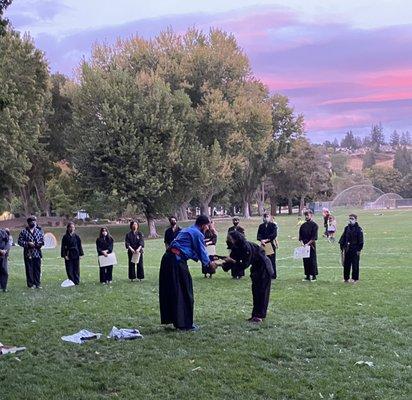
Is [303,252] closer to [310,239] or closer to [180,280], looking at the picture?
[310,239]

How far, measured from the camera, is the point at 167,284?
34.7ft

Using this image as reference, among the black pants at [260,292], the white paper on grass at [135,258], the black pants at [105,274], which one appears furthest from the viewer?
the white paper on grass at [135,258]

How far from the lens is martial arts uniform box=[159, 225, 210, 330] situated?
10523mm

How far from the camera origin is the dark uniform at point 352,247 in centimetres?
1652

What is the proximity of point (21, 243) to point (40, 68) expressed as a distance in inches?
1397

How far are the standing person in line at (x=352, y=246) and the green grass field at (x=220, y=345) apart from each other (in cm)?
47

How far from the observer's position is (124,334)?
10047 millimetres

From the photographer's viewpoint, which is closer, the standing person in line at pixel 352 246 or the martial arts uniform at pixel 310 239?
the standing person in line at pixel 352 246

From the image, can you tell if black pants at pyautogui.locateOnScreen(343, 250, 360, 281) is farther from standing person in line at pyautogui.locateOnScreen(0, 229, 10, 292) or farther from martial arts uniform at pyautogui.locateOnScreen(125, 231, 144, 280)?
standing person in line at pyautogui.locateOnScreen(0, 229, 10, 292)

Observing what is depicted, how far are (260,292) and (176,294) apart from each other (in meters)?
1.83

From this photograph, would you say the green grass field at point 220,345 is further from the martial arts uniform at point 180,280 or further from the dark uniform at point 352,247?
the dark uniform at point 352,247

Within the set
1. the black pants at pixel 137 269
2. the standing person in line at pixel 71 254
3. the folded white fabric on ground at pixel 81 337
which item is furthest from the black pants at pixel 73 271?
the folded white fabric on ground at pixel 81 337

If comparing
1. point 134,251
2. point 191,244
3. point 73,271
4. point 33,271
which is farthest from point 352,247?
point 33,271

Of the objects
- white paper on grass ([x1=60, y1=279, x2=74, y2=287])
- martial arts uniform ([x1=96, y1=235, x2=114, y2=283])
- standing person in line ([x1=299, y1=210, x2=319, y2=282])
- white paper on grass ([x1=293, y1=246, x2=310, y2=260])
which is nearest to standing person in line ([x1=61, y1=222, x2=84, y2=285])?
white paper on grass ([x1=60, y1=279, x2=74, y2=287])
